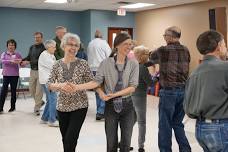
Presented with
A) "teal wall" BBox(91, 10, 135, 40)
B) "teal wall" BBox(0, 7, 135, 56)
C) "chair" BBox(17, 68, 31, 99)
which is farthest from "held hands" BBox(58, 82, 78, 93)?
"teal wall" BBox(91, 10, 135, 40)

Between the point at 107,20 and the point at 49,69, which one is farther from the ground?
the point at 107,20

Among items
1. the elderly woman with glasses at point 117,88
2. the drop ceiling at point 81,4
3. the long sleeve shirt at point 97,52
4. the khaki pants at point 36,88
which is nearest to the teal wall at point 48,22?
the drop ceiling at point 81,4

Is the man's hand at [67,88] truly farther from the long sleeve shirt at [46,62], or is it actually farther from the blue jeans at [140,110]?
the long sleeve shirt at [46,62]

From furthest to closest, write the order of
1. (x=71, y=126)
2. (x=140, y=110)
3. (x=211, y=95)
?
(x=140, y=110) → (x=71, y=126) → (x=211, y=95)

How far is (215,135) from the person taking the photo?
7.79 feet

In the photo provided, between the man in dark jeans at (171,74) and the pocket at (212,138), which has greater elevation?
the man in dark jeans at (171,74)

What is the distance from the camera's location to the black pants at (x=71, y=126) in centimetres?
330

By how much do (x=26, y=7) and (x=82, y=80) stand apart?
8.38 metres

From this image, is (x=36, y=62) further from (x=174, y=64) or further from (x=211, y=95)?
(x=211, y=95)

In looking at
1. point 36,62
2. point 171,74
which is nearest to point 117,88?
point 171,74

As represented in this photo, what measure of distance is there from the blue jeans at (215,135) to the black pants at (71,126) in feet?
4.19

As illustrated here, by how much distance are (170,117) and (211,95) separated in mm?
1582

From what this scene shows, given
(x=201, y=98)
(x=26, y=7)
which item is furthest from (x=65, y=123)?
(x=26, y=7)

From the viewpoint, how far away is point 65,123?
11.2ft
